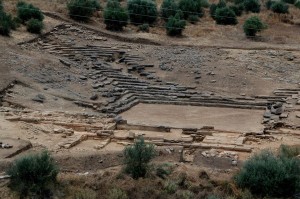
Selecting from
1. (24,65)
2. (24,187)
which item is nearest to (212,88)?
(24,65)

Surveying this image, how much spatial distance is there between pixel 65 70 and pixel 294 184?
14.4m

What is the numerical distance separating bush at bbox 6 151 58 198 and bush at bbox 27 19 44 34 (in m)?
17.1

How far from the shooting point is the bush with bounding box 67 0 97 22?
30897 mm

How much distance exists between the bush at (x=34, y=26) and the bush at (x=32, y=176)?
672 inches

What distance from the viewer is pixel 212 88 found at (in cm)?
2364

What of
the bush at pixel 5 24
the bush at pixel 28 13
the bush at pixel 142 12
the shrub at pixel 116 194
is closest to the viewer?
the shrub at pixel 116 194

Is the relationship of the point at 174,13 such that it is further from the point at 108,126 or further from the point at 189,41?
the point at 108,126

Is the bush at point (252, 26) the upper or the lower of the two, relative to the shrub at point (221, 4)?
lower

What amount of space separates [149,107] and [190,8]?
1342 centimetres

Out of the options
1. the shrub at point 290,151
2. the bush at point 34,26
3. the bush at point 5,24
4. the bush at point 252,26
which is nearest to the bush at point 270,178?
the shrub at point 290,151

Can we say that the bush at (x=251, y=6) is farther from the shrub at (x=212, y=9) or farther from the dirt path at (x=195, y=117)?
the dirt path at (x=195, y=117)

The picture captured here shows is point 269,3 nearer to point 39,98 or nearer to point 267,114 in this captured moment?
point 267,114

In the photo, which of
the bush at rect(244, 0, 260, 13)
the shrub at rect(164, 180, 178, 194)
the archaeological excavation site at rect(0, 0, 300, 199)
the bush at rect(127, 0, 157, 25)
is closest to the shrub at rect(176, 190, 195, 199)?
the archaeological excavation site at rect(0, 0, 300, 199)

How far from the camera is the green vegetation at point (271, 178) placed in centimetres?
1162
